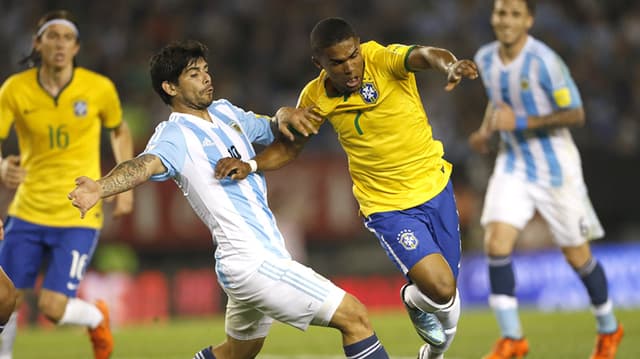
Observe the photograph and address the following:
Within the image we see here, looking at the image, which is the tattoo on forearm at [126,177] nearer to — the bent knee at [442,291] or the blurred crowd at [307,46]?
the bent knee at [442,291]

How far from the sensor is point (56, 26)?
827cm

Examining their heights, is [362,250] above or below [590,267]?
below

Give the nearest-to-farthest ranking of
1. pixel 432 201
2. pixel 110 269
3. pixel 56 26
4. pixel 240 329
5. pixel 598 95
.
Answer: pixel 240 329 < pixel 432 201 < pixel 56 26 < pixel 110 269 < pixel 598 95

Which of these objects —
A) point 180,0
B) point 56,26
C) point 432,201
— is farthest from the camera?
point 180,0

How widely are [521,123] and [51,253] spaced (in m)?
3.59

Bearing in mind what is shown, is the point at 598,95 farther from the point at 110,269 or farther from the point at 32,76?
the point at 32,76

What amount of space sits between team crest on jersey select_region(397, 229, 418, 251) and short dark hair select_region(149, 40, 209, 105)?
1.63m

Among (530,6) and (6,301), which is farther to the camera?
(530,6)

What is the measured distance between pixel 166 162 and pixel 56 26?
9.46 ft

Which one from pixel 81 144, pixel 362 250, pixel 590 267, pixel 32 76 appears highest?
pixel 32 76

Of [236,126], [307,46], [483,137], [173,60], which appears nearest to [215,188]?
[236,126]

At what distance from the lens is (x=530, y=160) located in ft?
28.4

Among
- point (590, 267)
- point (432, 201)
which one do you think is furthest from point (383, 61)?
point (590, 267)

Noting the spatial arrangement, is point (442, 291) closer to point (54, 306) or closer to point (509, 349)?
point (509, 349)
